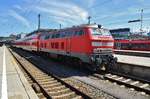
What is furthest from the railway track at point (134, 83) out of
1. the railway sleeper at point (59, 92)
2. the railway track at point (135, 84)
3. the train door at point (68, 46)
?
the train door at point (68, 46)

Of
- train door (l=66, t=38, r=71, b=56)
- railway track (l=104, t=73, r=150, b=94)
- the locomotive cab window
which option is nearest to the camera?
railway track (l=104, t=73, r=150, b=94)

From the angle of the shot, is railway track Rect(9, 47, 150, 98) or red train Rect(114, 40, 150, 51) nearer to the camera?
railway track Rect(9, 47, 150, 98)

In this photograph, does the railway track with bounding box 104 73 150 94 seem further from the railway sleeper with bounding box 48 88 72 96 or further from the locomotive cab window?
the locomotive cab window

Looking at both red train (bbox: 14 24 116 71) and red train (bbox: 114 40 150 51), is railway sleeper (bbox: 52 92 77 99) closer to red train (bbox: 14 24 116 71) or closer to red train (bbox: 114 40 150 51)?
red train (bbox: 14 24 116 71)

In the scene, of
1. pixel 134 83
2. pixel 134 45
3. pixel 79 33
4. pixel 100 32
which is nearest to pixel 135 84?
pixel 134 83

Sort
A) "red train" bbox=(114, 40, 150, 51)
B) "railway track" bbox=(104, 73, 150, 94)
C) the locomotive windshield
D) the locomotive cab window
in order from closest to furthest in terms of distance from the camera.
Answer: "railway track" bbox=(104, 73, 150, 94) < the locomotive windshield < the locomotive cab window < "red train" bbox=(114, 40, 150, 51)

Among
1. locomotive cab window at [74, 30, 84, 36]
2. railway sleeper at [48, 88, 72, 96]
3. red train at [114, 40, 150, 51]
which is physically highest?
locomotive cab window at [74, 30, 84, 36]

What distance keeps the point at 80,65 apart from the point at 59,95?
744cm

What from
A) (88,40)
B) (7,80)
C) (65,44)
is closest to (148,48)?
(65,44)

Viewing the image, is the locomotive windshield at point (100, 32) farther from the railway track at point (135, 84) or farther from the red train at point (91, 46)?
the railway track at point (135, 84)

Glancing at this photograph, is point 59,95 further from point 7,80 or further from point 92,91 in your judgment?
point 7,80

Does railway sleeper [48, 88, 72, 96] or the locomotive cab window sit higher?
the locomotive cab window

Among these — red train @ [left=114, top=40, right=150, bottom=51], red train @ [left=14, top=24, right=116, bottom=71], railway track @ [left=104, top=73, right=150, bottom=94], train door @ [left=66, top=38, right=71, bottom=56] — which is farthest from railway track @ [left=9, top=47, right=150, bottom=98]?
red train @ [left=114, top=40, right=150, bottom=51]

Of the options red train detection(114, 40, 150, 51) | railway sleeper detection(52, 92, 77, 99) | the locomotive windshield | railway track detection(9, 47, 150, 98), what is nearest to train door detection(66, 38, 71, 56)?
the locomotive windshield
